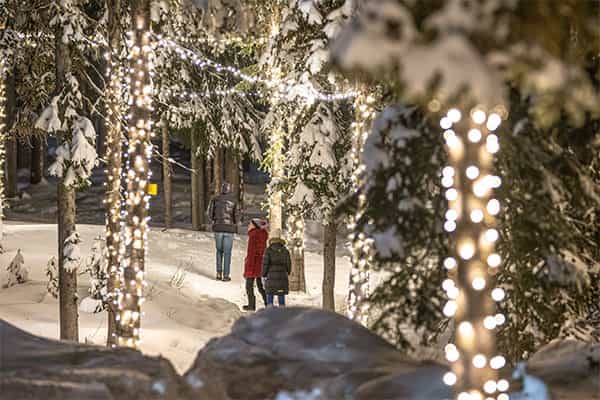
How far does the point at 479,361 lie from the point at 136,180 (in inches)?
214

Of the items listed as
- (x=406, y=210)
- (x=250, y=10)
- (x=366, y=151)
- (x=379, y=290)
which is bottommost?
(x=379, y=290)

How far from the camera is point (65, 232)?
12367 millimetres

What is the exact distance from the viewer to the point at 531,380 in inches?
275

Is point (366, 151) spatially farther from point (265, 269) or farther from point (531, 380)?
point (265, 269)

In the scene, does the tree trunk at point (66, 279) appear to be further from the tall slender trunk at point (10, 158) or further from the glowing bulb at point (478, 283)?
the tall slender trunk at point (10, 158)

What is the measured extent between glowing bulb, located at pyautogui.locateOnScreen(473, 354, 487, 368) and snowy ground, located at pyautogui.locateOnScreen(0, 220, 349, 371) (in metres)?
5.73

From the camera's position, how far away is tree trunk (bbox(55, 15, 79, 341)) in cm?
1183

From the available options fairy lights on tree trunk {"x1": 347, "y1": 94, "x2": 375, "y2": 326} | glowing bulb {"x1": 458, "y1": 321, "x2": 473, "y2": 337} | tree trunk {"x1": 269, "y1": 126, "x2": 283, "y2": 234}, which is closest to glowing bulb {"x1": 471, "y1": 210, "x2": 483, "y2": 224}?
glowing bulb {"x1": 458, "y1": 321, "x2": 473, "y2": 337}

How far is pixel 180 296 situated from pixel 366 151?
30.9ft

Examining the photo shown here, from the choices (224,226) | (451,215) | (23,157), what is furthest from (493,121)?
(23,157)

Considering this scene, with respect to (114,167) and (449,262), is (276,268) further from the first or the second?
(449,262)

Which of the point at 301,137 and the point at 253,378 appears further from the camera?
the point at 301,137

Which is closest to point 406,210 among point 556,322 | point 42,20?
point 556,322

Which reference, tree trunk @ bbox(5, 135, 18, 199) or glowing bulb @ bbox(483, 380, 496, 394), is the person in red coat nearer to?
glowing bulb @ bbox(483, 380, 496, 394)
